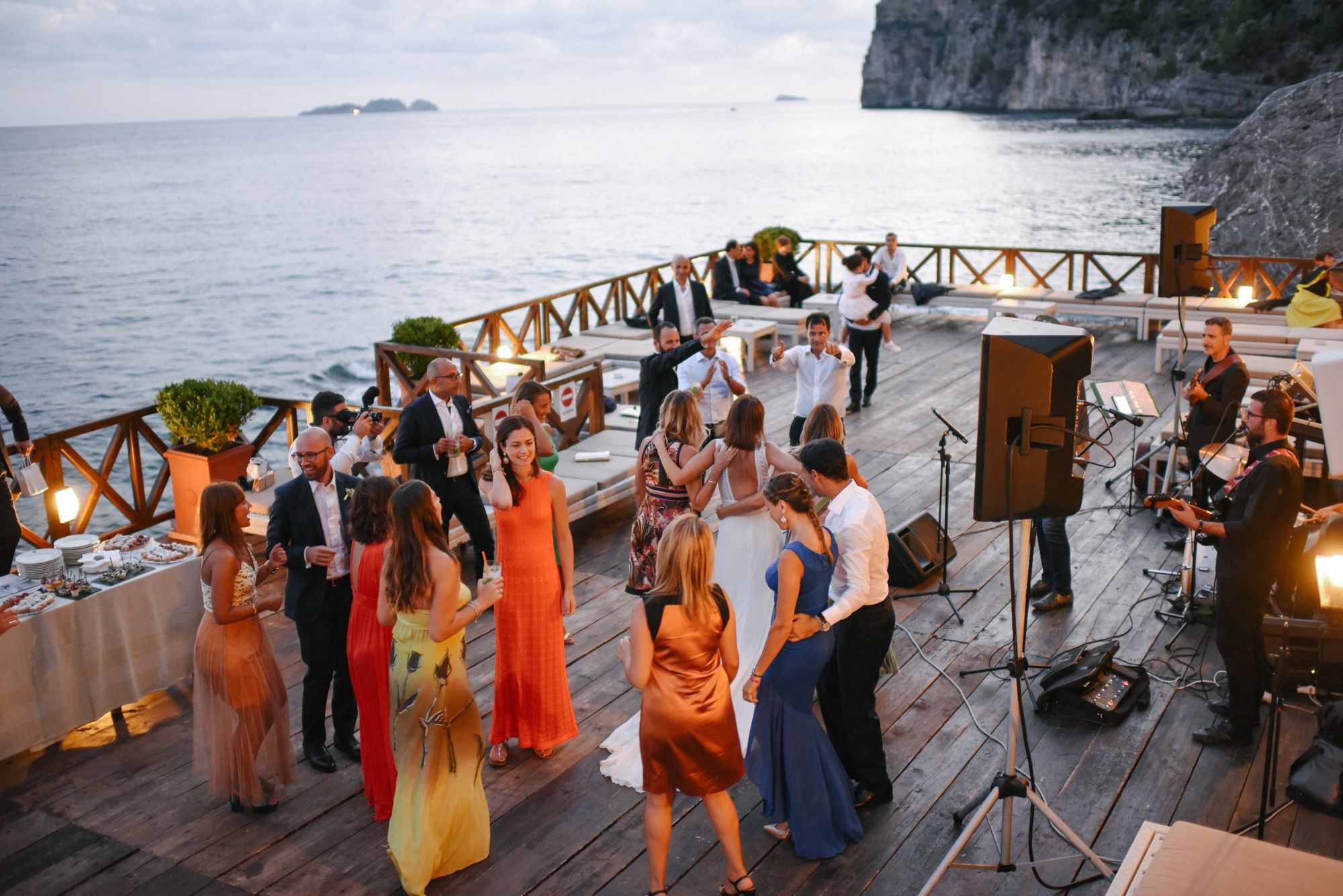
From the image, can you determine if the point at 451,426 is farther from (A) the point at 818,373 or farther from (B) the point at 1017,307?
(B) the point at 1017,307

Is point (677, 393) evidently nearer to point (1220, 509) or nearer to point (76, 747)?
point (1220, 509)

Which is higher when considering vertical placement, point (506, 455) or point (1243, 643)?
point (506, 455)

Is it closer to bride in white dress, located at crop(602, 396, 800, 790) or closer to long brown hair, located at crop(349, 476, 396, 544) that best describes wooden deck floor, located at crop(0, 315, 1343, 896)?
bride in white dress, located at crop(602, 396, 800, 790)

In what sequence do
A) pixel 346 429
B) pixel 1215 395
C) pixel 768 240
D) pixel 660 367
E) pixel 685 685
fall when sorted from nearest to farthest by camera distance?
pixel 685 685
pixel 346 429
pixel 1215 395
pixel 660 367
pixel 768 240

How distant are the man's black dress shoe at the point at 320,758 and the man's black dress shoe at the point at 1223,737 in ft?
13.0

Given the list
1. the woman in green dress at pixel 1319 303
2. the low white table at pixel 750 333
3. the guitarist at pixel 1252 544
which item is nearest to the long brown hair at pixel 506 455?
the guitarist at pixel 1252 544

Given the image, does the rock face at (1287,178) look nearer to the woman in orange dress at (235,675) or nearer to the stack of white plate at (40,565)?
the woman in orange dress at (235,675)

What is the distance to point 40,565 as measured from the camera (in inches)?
193

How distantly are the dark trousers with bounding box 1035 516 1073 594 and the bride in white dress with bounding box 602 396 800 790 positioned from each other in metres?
1.93

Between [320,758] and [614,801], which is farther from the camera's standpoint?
[320,758]

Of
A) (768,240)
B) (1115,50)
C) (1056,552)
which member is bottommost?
(1056,552)

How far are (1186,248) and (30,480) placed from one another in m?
7.72

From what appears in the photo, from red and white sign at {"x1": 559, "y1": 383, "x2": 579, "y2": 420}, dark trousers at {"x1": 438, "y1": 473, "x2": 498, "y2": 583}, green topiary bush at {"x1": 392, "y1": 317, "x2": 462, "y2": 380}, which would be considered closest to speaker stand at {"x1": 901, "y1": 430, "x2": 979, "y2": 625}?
dark trousers at {"x1": 438, "y1": 473, "x2": 498, "y2": 583}

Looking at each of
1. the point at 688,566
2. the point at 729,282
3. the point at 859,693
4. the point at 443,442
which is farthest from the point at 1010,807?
the point at 729,282
